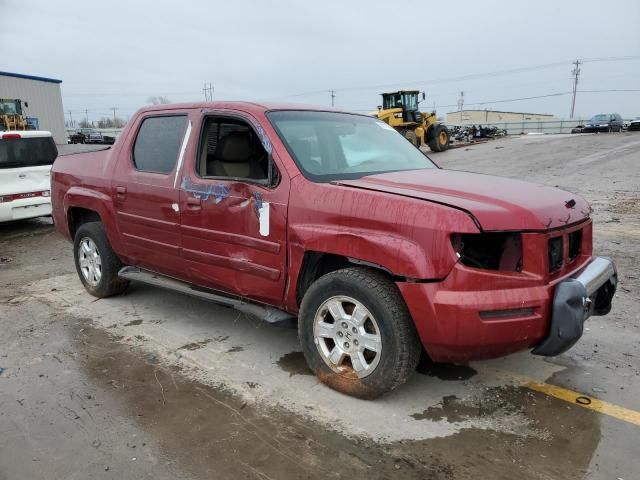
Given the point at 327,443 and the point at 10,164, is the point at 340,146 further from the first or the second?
the point at 10,164

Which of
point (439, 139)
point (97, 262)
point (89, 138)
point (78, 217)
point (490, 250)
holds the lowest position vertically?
point (97, 262)

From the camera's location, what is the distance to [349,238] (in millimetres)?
3059

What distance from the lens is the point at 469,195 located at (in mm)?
2986

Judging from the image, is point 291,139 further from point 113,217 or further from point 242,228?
point 113,217

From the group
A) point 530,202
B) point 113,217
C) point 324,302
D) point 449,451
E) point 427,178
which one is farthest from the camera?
point 113,217

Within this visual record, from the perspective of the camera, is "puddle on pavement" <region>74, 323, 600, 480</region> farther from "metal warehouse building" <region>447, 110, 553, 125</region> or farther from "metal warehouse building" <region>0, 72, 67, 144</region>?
"metal warehouse building" <region>447, 110, 553, 125</region>

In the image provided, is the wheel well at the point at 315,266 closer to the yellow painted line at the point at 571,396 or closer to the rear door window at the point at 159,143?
the yellow painted line at the point at 571,396

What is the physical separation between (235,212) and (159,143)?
1.28 meters

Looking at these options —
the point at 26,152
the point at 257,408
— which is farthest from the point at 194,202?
the point at 26,152

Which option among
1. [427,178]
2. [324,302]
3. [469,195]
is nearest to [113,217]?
[324,302]

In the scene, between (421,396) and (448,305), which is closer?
(448,305)

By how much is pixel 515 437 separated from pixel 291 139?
2.33 meters

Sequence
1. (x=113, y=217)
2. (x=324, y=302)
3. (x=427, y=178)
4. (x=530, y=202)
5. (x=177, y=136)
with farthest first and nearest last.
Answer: (x=113, y=217) < (x=177, y=136) < (x=427, y=178) < (x=324, y=302) < (x=530, y=202)

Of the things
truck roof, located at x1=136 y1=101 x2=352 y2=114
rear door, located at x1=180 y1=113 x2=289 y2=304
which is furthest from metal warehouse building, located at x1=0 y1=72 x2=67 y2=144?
rear door, located at x1=180 y1=113 x2=289 y2=304
